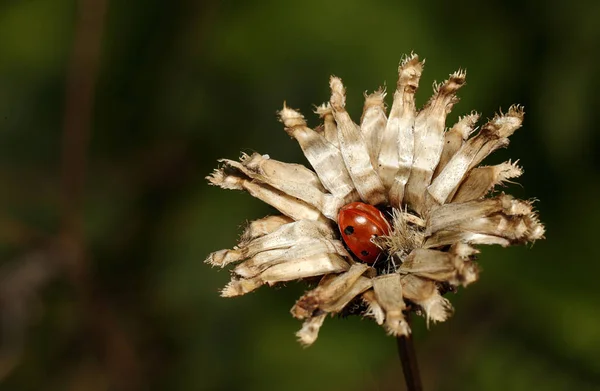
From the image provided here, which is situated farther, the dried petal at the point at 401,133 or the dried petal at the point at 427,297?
the dried petal at the point at 401,133

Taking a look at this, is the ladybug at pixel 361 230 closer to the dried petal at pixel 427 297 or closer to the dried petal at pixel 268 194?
the dried petal at pixel 268 194

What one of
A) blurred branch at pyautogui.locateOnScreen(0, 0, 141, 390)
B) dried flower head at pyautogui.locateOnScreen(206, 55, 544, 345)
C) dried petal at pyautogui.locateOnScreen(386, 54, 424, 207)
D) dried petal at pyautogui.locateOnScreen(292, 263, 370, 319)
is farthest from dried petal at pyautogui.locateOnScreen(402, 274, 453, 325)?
blurred branch at pyautogui.locateOnScreen(0, 0, 141, 390)

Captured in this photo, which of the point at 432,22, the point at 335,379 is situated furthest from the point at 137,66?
the point at 335,379

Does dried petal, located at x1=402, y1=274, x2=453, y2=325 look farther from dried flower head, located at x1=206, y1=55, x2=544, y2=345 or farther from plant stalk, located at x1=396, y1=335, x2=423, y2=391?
plant stalk, located at x1=396, y1=335, x2=423, y2=391

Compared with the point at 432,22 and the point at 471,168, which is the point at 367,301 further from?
the point at 432,22

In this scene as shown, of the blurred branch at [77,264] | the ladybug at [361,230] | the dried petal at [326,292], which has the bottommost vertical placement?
the dried petal at [326,292]

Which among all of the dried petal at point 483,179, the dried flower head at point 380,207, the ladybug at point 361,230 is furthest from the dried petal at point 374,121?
the dried petal at point 483,179

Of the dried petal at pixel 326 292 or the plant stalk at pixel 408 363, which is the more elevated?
the dried petal at pixel 326 292
